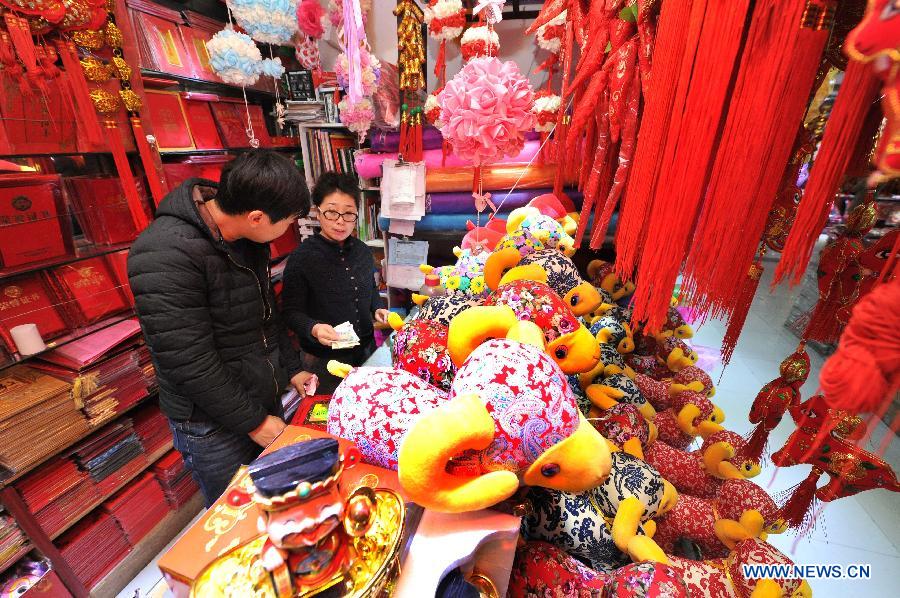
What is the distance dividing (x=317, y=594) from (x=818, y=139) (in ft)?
2.98

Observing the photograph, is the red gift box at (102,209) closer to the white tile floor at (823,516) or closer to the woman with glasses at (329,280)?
the woman with glasses at (329,280)

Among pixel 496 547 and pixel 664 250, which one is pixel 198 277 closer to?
pixel 496 547

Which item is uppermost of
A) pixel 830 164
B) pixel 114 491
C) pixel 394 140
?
pixel 394 140

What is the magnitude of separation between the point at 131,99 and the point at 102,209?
52 cm

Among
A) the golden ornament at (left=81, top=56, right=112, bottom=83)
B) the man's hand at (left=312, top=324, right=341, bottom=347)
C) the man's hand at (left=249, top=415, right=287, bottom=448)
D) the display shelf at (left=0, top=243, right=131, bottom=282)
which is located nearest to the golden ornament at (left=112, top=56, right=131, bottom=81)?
the golden ornament at (left=81, top=56, right=112, bottom=83)

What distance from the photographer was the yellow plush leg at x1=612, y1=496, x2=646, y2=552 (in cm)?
78

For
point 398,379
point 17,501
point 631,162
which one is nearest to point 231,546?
point 398,379

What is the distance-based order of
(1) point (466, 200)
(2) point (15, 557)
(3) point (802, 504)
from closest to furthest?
(3) point (802, 504), (2) point (15, 557), (1) point (466, 200)

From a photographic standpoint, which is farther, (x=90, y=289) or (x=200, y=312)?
(x=90, y=289)

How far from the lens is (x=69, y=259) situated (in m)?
1.54

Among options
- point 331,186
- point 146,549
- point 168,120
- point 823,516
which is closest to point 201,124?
point 168,120

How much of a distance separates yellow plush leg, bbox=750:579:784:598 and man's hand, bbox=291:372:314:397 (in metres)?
1.49

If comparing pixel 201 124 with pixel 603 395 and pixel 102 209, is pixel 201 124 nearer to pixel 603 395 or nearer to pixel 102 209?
pixel 102 209

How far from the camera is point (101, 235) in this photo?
5.55 feet
